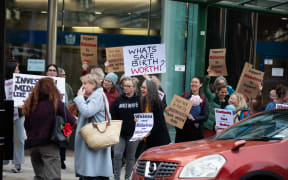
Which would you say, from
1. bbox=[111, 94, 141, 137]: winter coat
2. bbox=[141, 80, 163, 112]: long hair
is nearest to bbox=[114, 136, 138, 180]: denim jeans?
bbox=[111, 94, 141, 137]: winter coat

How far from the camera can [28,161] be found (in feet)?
35.3

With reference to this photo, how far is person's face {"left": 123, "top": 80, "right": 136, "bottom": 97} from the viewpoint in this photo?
8.38 m

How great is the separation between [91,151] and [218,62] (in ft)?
15.5

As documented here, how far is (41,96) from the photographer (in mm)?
6594

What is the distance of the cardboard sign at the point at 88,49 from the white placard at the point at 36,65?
1775 mm

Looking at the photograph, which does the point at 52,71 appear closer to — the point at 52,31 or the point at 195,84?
the point at 195,84

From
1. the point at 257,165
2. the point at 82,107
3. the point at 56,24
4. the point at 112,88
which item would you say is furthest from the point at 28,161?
the point at 257,165

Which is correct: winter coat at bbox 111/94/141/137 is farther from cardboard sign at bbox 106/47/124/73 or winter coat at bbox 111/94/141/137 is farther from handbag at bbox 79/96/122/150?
cardboard sign at bbox 106/47/124/73

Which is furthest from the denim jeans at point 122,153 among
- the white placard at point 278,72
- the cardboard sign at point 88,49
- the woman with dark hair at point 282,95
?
the white placard at point 278,72

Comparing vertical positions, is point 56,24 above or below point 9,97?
above

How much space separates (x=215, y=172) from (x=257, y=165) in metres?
0.50

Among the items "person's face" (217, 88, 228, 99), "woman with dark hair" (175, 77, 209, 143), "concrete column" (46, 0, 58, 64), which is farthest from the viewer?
"concrete column" (46, 0, 58, 64)

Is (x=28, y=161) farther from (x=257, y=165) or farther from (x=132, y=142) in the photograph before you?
(x=257, y=165)

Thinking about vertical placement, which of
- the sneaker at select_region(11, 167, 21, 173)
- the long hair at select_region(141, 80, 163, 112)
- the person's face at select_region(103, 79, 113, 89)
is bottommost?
the sneaker at select_region(11, 167, 21, 173)
